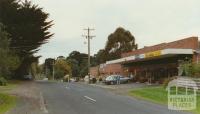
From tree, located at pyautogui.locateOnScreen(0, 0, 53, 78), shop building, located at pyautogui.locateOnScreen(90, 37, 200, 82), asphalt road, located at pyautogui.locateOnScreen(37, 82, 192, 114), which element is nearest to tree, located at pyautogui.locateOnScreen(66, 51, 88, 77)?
shop building, located at pyautogui.locateOnScreen(90, 37, 200, 82)

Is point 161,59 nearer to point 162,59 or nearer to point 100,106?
point 162,59

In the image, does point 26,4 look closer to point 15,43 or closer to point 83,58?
point 15,43

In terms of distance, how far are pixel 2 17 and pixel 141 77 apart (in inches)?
1176

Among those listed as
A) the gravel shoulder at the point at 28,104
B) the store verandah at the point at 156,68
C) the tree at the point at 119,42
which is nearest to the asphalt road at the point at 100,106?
the gravel shoulder at the point at 28,104

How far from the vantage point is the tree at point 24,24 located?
54031mm

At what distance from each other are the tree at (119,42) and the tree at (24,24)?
59799 mm

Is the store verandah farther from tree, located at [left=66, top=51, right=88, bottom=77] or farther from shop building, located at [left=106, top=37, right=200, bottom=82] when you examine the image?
tree, located at [left=66, top=51, right=88, bottom=77]

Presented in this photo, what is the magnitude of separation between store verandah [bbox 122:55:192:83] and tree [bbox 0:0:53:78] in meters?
15.2

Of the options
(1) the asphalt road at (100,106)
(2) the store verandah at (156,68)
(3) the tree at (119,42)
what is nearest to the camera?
(1) the asphalt road at (100,106)

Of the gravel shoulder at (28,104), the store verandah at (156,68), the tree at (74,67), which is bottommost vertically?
the gravel shoulder at (28,104)

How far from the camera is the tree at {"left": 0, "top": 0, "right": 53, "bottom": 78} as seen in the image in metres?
54.0

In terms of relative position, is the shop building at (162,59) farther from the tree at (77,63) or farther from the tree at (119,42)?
the tree at (77,63)

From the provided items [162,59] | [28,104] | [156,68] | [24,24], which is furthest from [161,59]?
[28,104]

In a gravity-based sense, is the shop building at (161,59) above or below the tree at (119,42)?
below
